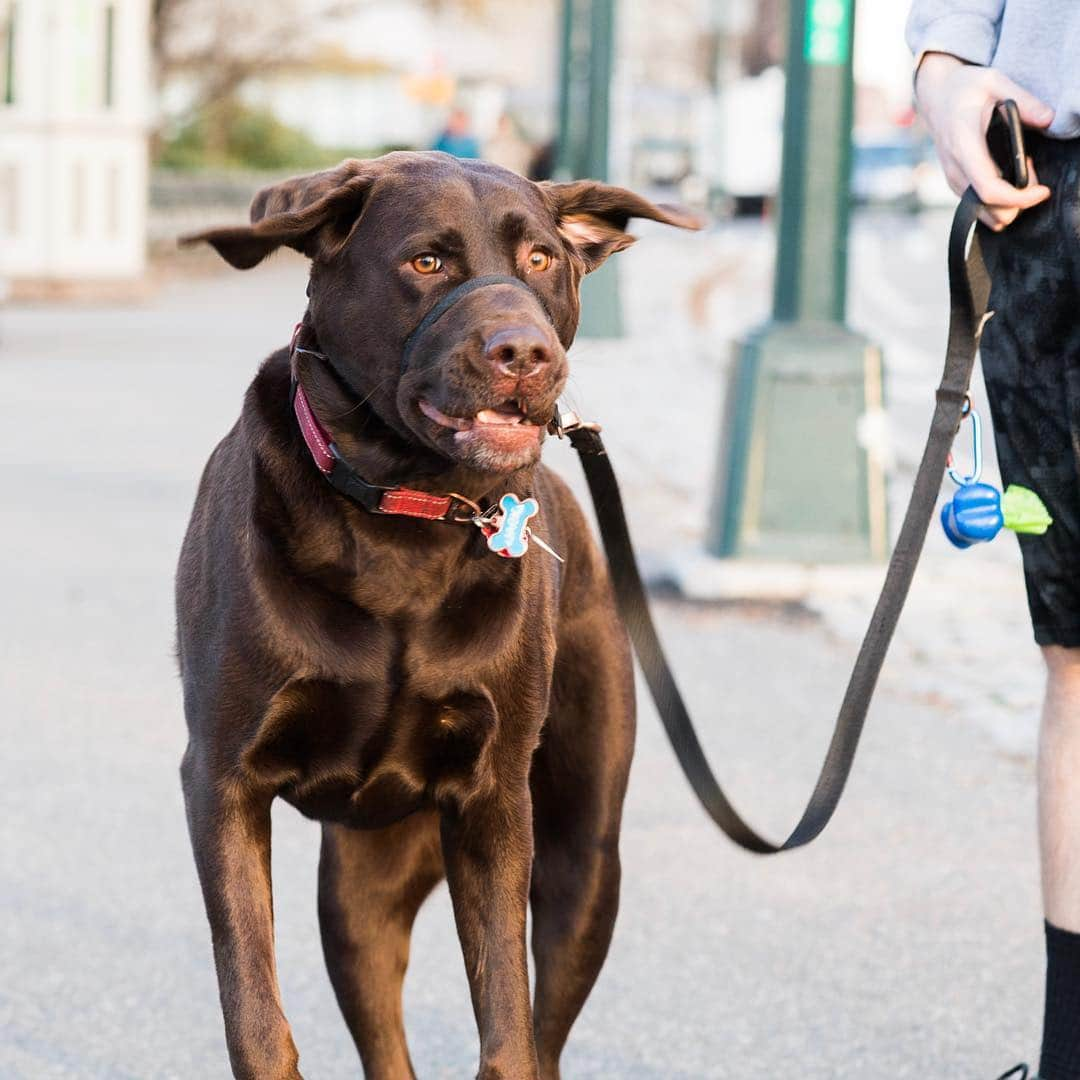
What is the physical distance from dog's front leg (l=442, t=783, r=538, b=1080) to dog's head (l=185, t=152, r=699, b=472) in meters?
0.53

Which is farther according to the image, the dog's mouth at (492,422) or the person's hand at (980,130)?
the person's hand at (980,130)

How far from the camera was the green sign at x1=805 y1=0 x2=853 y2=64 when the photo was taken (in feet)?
25.6

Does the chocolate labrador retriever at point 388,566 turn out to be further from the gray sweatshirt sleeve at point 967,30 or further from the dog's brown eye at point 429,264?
the gray sweatshirt sleeve at point 967,30

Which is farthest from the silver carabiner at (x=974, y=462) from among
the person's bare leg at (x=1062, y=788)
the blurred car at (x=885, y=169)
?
the blurred car at (x=885, y=169)

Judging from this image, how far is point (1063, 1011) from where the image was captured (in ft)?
10.5

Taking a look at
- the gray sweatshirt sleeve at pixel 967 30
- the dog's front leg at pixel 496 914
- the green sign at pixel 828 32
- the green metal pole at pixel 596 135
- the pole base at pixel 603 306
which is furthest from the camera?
the green metal pole at pixel 596 135

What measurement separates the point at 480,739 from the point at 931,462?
2.83ft

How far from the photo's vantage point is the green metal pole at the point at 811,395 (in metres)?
7.82

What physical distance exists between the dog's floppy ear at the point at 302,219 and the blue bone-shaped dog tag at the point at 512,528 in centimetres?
43

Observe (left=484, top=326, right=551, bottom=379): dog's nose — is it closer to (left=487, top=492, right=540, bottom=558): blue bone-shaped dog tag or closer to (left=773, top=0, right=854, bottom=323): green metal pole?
(left=487, top=492, right=540, bottom=558): blue bone-shaped dog tag

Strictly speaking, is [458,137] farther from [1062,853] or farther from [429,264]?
[429,264]

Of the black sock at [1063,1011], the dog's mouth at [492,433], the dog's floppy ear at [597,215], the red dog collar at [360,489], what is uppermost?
the dog's floppy ear at [597,215]

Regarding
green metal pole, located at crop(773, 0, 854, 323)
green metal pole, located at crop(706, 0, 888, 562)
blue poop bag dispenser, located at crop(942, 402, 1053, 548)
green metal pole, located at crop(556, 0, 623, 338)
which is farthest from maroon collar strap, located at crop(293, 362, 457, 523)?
green metal pole, located at crop(556, 0, 623, 338)

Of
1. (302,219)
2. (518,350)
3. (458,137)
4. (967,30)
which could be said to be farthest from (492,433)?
(458,137)
